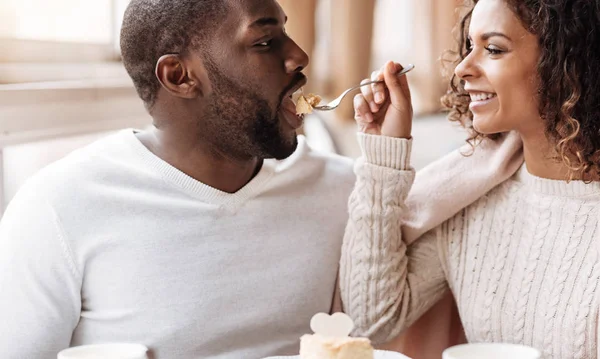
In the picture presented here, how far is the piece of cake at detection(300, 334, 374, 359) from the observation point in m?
1.03

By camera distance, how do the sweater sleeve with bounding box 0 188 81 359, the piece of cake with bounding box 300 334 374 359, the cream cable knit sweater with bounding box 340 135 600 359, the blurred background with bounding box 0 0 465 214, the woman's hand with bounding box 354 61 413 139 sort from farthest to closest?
the blurred background with bounding box 0 0 465 214
the woman's hand with bounding box 354 61 413 139
the cream cable knit sweater with bounding box 340 135 600 359
the sweater sleeve with bounding box 0 188 81 359
the piece of cake with bounding box 300 334 374 359

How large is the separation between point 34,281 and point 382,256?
604 mm

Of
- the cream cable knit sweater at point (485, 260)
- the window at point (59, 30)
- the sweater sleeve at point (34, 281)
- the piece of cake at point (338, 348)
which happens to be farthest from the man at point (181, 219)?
the window at point (59, 30)

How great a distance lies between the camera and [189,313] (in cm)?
136

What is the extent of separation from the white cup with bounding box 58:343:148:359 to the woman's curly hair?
764 mm

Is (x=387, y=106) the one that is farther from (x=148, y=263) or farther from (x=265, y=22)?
(x=148, y=263)

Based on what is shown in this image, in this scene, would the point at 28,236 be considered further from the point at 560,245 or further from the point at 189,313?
the point at 560,245

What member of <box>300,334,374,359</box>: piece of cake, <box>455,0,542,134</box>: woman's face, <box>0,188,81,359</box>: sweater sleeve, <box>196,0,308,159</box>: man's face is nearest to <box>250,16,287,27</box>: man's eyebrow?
<box>196,0,308,159</box>: man's face

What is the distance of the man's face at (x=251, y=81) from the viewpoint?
1.39 m

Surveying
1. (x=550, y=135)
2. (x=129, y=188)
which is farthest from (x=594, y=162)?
(x=129, y=188)

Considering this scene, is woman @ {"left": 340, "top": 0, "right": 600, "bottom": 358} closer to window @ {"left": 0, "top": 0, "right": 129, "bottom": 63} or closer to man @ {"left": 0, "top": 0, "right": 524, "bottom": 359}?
man @ {"left": 0, "top": 0, "right": 524, "bottom": 359}

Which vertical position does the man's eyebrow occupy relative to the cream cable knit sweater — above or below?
above

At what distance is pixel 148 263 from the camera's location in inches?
53.1

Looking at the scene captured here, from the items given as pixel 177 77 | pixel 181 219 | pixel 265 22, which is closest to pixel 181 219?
pixel 181 219
